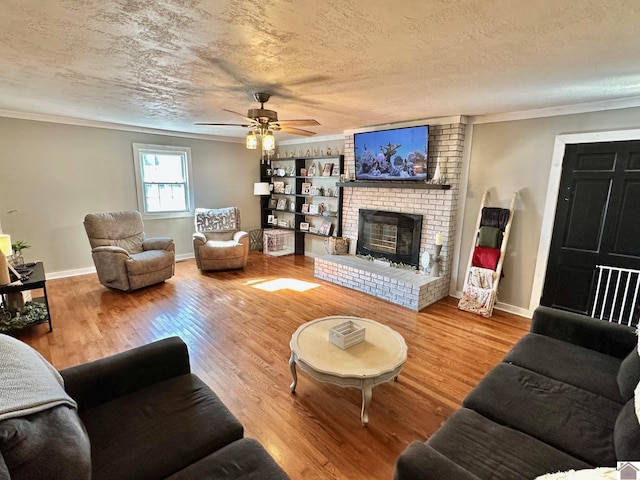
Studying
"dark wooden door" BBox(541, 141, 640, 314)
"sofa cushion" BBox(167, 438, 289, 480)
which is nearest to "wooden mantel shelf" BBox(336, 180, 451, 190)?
"dark wooden door" BBox(541, 141, 640, 314)

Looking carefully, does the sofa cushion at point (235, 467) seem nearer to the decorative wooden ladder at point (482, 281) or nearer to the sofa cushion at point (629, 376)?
the sofa cushion at point (629, 376)

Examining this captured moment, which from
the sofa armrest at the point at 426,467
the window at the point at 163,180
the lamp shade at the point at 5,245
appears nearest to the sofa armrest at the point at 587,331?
the sofa armrest at the point at 426,467

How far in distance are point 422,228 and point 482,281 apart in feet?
3.28

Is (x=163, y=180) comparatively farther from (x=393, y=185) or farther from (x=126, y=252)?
(x=393, y=185)

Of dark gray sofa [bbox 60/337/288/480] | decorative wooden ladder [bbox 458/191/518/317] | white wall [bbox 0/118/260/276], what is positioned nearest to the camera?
dark gray sofa [bbox 60/337/288/480]

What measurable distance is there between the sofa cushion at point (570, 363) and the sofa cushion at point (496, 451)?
64 cm

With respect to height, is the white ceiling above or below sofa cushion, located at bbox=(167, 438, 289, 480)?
above

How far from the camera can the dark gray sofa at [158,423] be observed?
1.14 meters

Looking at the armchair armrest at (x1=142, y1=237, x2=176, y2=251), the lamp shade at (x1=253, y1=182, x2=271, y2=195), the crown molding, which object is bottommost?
the armchair armrest at (x1=142, y1=237, x2=176, y2=251)

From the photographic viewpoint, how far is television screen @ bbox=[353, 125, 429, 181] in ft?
13.0

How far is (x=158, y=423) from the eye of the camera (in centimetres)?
135

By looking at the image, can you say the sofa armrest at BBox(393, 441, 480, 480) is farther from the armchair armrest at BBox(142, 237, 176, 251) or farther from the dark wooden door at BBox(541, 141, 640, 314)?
the armchair armrest at BBox(142, 237, 176, 251)

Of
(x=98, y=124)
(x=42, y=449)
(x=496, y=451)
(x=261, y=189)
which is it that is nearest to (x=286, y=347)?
(x=496, y=451)

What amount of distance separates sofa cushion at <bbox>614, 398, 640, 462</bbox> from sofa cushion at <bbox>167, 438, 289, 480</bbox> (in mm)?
1224
